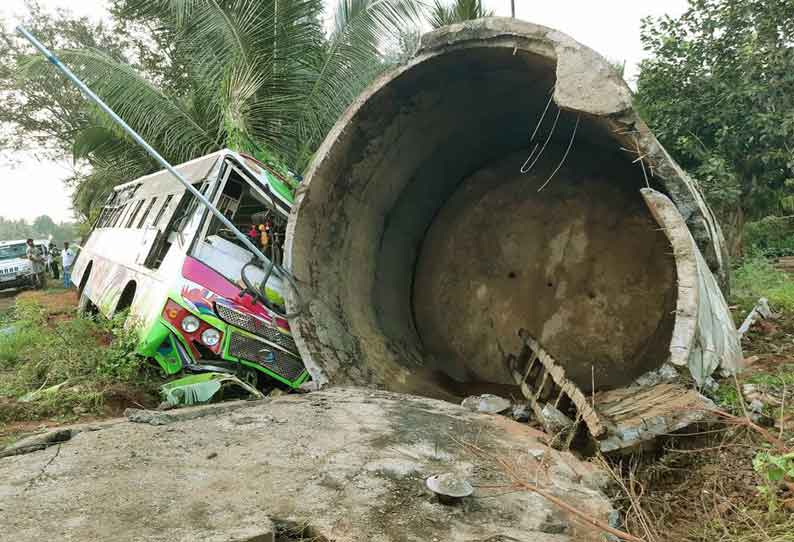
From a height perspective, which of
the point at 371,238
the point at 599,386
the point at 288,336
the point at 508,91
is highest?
the point at 508,91

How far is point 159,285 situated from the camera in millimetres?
4879

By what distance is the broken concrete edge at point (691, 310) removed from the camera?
10.3 ft

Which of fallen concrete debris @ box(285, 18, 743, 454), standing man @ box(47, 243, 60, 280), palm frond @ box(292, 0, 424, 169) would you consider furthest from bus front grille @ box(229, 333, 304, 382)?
standing man @ box(47, 243, 60, 280)

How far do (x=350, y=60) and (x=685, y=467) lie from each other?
8117 mm

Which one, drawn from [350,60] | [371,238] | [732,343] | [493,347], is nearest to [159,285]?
[371,238]

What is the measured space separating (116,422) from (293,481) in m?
1.42

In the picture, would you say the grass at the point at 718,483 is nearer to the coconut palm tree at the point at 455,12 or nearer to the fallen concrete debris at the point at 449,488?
the fallen concrete debris at the point at 449,488

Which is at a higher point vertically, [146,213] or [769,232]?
[769,232]

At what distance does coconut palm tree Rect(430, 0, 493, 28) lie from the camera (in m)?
9.30

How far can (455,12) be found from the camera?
989 centimetres

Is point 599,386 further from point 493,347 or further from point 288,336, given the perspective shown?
point 288,336

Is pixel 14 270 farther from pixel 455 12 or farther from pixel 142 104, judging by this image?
pixel 455 12

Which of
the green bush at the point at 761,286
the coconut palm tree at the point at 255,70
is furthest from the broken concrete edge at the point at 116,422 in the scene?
the green bush at the point at 761,286

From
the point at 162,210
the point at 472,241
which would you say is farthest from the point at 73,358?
the point at 472,241
